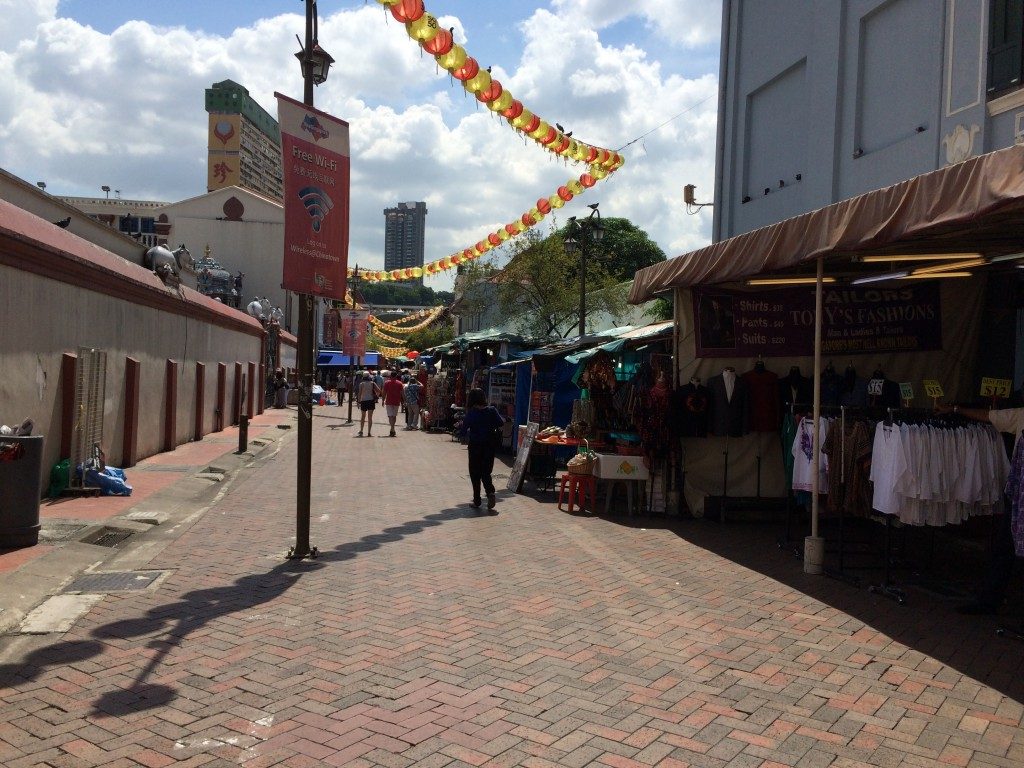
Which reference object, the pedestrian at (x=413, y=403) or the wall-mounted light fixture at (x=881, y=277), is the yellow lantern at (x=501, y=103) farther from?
the pedestrian at (x=413, y=403)

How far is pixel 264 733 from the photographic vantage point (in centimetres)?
444

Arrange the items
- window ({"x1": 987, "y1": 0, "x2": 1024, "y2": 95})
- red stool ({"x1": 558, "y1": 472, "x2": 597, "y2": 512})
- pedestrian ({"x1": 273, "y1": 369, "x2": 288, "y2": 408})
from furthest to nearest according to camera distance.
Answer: pedestrian ({"x1": 273, "y1": 369, "x2": 288, "y2": 408}) < red stool ({"x1": 558, "y1": 472, "x2": 597, "y2": 512}) < window ({"x1": 987, "y1": 0, "x2": 1024, "y2": 95})

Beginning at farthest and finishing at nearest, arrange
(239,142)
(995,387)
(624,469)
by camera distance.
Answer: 1. (239,142)
2. (624,469)
3. (995,387)

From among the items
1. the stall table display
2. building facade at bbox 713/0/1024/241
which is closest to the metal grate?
the stall table display

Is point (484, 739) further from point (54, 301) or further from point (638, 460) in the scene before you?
point (54, 301)

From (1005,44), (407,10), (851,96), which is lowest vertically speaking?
(1005,44)

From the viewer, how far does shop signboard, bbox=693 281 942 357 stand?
10672 mm

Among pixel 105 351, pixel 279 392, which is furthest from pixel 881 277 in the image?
pixel 279 392

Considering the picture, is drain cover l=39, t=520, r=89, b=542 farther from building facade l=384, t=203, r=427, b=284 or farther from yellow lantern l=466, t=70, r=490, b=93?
building facade l=384, t=203, r=427, b=284

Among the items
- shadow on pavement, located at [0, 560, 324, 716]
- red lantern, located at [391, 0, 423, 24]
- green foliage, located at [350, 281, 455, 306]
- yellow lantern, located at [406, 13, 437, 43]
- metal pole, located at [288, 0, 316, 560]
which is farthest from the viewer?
green foliage, located at [350, 281, 455, 306]

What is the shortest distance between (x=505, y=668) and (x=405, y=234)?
122736 millimetres

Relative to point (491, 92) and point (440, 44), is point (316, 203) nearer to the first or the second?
point (440, 44)

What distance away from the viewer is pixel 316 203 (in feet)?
28.8

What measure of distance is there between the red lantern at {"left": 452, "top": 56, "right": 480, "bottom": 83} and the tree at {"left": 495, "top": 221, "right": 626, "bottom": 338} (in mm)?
21547
